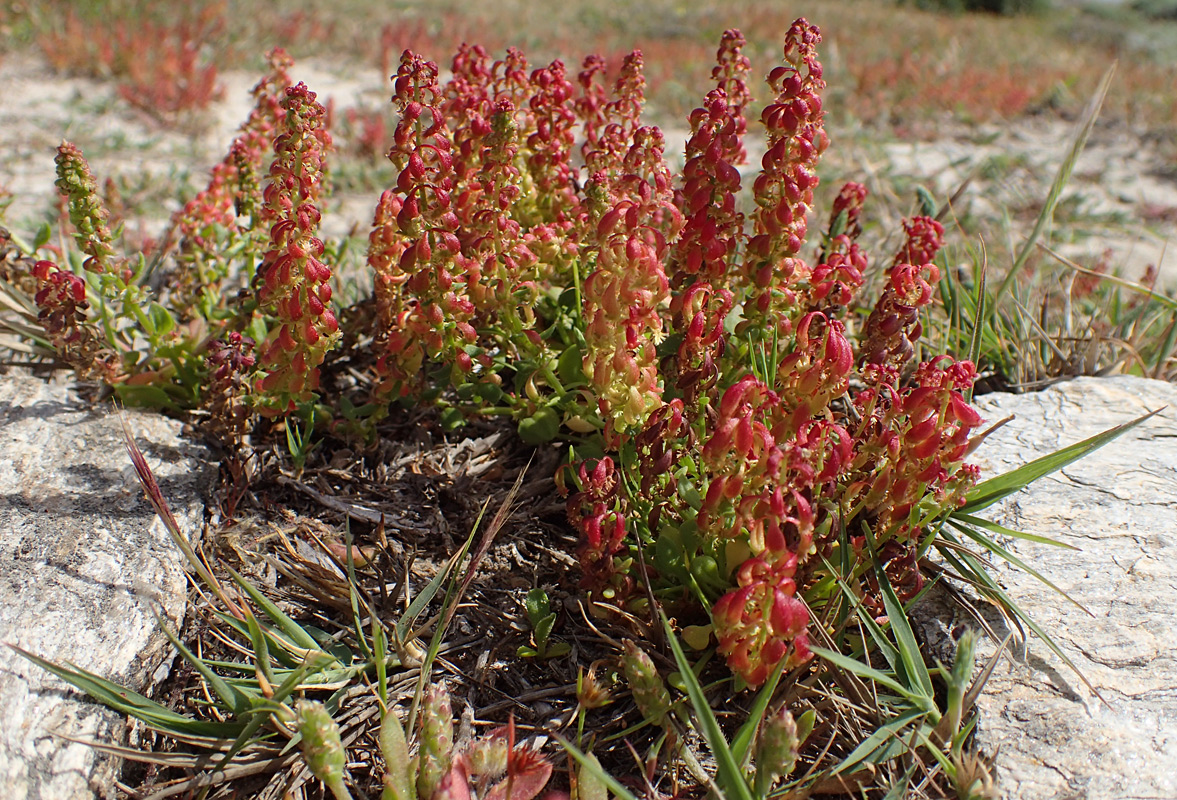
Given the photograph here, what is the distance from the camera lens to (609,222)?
72.4 inches

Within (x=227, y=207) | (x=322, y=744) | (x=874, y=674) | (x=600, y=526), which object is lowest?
(x=322, y=744)

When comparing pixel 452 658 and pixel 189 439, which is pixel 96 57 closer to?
pixel 189 439

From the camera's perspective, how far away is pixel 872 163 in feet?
21.2

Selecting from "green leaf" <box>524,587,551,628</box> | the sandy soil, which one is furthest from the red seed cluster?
the sandy soil

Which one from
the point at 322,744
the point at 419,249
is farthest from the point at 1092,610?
the point at 419,249

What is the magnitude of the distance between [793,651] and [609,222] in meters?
0.97

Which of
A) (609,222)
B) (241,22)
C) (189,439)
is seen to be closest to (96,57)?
(241,22)

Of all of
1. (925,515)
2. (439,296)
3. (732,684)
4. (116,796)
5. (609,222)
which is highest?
(609,222)

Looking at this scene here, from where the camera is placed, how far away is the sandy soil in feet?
17.2

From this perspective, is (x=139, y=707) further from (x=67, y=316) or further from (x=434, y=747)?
(x=67, y=316)

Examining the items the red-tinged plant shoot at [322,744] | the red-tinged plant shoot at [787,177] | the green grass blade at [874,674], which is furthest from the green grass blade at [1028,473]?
the red-tinged plant shoot at [322,744]

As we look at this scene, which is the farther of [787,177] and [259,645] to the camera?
[787,177]

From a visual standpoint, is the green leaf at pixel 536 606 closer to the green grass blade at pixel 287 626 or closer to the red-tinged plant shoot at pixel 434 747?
the red-tinged plant shoot at pixel 434 747

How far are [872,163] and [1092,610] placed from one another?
16.9ft
